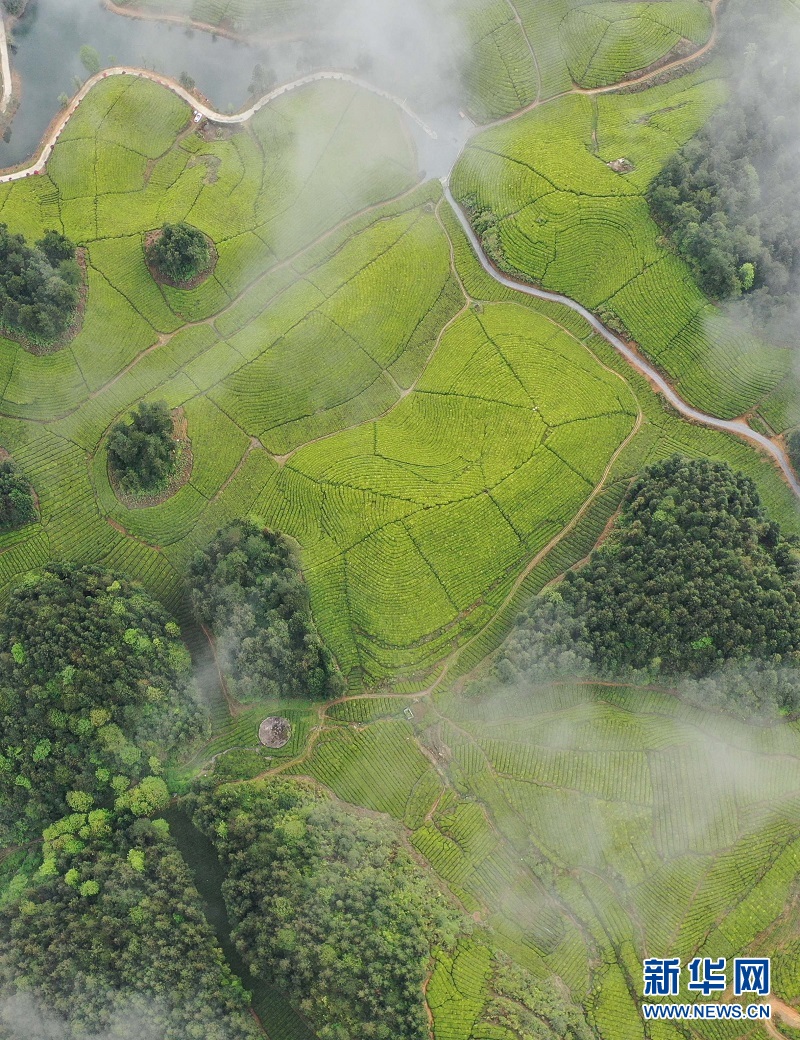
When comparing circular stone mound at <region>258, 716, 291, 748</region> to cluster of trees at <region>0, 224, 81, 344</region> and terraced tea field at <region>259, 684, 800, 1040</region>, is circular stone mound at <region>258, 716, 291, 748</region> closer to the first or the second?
terraced tea field at <region>259, 684, 800, 1040</region>

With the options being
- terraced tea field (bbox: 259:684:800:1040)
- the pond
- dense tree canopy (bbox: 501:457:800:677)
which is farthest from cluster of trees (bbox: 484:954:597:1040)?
the pond

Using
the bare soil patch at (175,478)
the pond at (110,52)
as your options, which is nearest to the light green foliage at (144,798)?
the bare soil patch at (175,478)

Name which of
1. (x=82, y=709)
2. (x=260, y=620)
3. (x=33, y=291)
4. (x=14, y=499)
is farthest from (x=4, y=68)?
(x=82, y=709)

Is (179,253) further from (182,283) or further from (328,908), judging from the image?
(328,908)

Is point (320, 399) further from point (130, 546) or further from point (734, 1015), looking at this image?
point (734, 1015)

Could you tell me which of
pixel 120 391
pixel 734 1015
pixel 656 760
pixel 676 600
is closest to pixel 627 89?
pixel 676 600

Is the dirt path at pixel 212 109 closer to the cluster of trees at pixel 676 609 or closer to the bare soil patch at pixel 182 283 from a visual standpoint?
the bare soil patch at pixel 182 283
